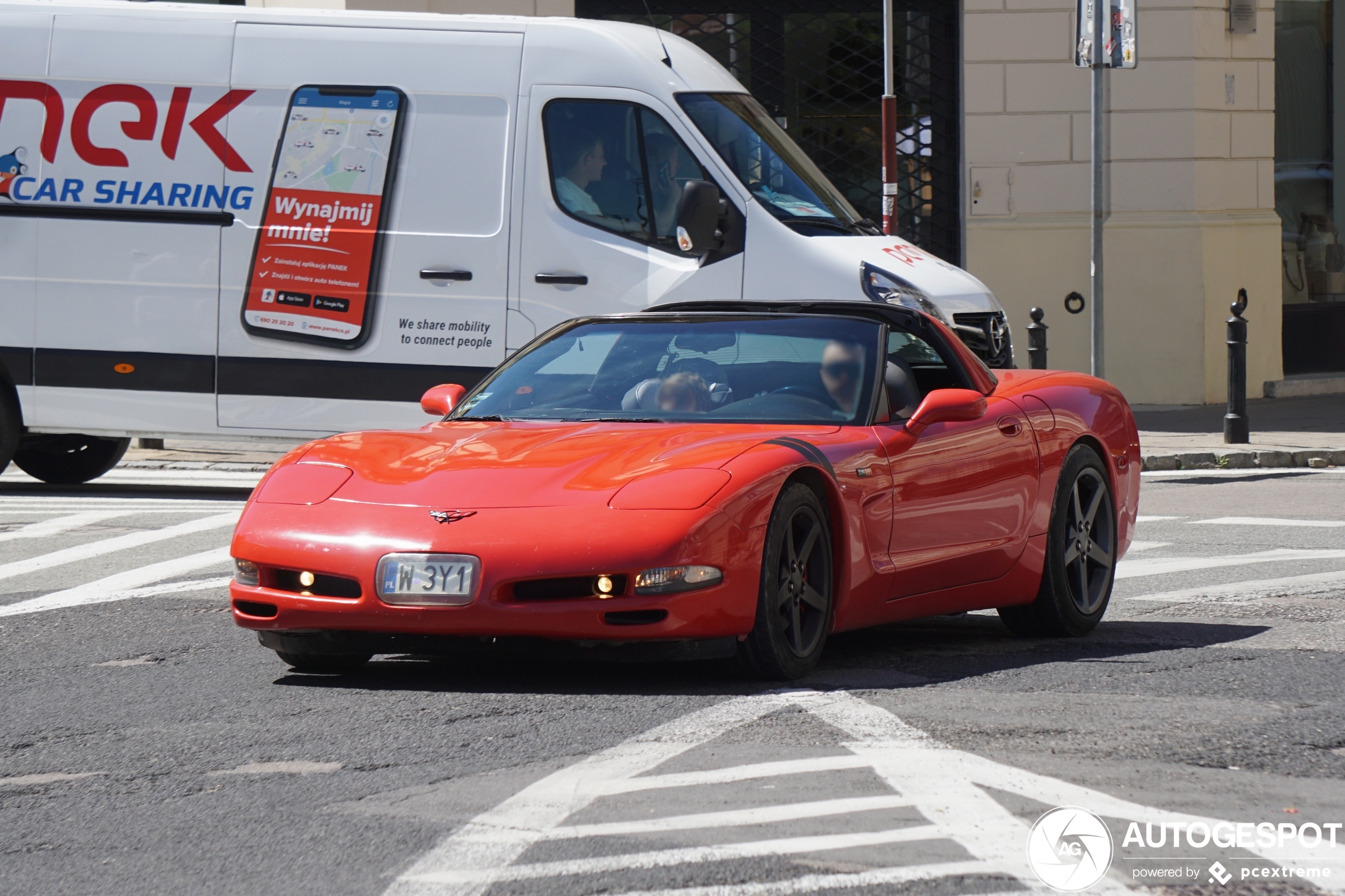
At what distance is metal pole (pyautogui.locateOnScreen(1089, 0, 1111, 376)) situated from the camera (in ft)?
48.8

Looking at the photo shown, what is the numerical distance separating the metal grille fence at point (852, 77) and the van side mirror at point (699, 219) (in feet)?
26.6

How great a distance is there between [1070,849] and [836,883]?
52 centimetres

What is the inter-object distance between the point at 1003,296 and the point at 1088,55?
4.86 metres

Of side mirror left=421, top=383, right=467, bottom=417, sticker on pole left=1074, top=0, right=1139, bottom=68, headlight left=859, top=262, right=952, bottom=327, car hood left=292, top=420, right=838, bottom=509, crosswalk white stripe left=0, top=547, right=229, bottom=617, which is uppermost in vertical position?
sticker on pole left=1074, top=0, right=1139, bottom=68

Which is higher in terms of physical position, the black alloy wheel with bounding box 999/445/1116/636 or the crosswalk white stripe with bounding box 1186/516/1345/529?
the black alloy wheel with bounding box 999/445/1116/636

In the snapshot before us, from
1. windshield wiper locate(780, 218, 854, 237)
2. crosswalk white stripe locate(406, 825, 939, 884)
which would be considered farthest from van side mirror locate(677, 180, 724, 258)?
crosswalk white stripe locate(406, 825, 939, 884)

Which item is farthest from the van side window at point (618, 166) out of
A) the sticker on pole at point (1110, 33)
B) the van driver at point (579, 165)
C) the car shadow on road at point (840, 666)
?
the car shadow on road at point (840, 666)

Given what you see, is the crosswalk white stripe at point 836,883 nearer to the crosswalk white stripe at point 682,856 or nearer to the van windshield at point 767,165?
the crosswalk white stripe at point 682,856

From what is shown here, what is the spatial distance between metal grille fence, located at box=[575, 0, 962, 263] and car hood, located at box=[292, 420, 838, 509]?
13.5 metres

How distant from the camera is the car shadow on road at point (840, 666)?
5.85 metres

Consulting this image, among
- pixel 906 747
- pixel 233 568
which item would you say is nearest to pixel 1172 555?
pixel 233 568

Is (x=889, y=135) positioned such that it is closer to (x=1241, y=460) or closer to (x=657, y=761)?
(x=1241, y=460)

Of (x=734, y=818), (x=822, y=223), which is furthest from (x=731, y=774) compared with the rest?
(x=822, y=223)

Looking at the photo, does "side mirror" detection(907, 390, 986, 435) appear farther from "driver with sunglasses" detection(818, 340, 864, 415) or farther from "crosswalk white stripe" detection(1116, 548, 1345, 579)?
"crosswalk white stripe" detection(1116, 548, 1345, 579)
